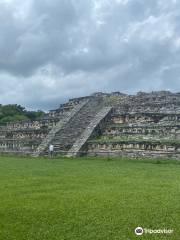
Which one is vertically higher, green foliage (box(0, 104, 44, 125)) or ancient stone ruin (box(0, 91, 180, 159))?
green foliage (box(0, 104, 44, 125))

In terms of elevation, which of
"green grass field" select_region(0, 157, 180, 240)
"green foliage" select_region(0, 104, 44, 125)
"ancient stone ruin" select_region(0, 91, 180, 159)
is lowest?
"green grass field" select_region(0, 157, 180, 240)

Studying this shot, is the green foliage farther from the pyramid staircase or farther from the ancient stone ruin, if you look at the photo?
the pyramid staircase

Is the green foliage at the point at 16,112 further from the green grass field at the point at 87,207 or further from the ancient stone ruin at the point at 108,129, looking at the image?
the green grass field at the point at 87,207

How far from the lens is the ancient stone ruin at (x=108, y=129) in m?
21.7

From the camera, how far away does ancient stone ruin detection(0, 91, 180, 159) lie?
71.1 feet

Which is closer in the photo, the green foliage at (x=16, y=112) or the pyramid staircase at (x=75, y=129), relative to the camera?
the pyramid staircase at (x=75, y=129)

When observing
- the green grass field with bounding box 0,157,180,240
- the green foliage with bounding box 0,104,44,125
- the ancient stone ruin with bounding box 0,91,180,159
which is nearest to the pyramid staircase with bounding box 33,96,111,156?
the ancient stone ruin with bounding box 0,91,180,159

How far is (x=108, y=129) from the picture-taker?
25641 mm

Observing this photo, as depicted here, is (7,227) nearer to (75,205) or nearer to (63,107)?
(75,205)

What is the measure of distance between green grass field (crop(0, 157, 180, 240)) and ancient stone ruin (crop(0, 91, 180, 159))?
8628mm

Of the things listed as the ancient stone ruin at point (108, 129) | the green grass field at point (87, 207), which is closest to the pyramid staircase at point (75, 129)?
the ancient stone ruin at point (108, 129)

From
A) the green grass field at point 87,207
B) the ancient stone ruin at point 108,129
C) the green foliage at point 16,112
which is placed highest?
the green foliage at point 16,112

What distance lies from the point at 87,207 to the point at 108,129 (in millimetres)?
17366

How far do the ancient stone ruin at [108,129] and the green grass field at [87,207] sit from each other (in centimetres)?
863
